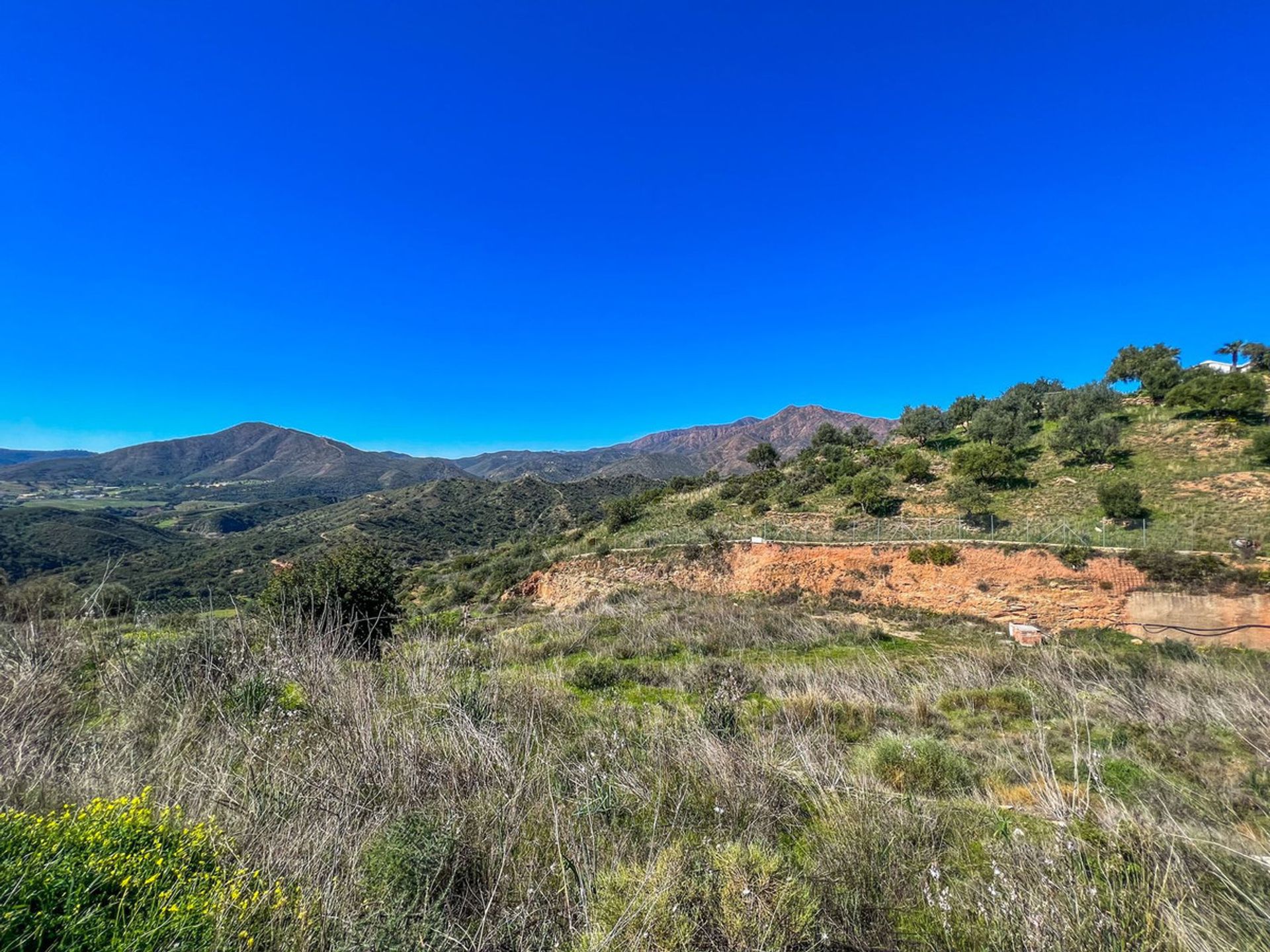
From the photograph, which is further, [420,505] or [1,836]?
[420,505]

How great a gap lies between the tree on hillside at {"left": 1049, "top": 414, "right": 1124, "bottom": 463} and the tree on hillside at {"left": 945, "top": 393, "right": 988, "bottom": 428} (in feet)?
Answer: 31.3

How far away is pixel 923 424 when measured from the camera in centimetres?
2944

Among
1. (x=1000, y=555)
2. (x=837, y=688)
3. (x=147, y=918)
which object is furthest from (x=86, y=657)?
(x=1000, y=555)

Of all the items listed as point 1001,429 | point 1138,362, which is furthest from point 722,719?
point 1138,362

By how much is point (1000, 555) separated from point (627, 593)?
41.1 ft

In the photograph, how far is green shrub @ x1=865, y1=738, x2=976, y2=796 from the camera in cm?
370

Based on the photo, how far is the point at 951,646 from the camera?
11.2 metres

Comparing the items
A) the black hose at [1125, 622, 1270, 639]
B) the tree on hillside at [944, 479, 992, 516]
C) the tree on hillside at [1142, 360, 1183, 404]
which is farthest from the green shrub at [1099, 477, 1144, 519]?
the tree on hillside at [1142, 360, 1183, 404]

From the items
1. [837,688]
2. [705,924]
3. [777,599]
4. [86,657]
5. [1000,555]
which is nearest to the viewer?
[705,924]

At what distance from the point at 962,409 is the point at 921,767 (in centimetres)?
3482

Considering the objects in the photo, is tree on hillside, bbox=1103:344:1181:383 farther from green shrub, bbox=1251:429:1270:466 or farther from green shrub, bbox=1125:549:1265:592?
green shrub, bbox=1125:549:1265:592

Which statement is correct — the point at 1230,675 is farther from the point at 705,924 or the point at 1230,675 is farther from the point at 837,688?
the point at 705,924

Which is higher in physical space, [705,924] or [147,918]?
[147,918]

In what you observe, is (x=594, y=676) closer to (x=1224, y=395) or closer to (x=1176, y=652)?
(x=1176, y=652)
